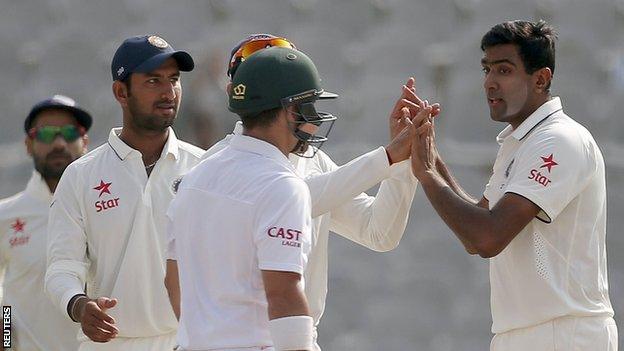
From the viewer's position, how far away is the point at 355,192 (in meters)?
3.87

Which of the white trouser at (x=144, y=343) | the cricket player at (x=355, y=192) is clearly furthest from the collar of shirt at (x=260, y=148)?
the white trouser at (x=144, y=343)

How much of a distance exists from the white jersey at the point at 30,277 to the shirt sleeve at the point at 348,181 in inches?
59.1

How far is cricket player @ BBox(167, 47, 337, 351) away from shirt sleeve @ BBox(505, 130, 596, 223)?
0.80 m

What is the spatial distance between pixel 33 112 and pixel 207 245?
2.45 m

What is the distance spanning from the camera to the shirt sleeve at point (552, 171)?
3705mm

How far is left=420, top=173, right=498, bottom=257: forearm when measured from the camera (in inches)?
147

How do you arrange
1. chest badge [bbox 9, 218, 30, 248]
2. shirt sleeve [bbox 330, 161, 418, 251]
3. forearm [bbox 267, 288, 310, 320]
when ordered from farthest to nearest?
chest badge [bbox 9, 218, 30, 248] < shirt sleeve [bbox 330, 161, 418, 251] < forearm [bbox 267, 288, 310, 320]

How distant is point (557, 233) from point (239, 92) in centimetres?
113

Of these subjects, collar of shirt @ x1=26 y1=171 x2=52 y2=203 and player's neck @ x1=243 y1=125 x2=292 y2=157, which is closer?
player's neck @ x1=243 y1=125 x2=292 y2=157

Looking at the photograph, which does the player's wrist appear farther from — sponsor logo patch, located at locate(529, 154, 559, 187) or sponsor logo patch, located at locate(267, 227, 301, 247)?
sponsor logo patch, located at locate(529, 154, 559, 187)

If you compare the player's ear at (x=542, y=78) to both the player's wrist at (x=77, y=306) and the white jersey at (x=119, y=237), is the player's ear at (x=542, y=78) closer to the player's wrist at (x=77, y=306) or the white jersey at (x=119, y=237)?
the white jersey at (x=119, y=237)

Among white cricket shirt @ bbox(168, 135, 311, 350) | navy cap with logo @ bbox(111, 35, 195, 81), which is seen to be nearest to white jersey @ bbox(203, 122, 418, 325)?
navy cap with logo @ bbox(111, 35, 195, 81)

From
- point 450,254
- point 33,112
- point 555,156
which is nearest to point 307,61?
point 555,156

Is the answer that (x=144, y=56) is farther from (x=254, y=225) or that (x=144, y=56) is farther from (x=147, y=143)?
(x=254, y=225)
